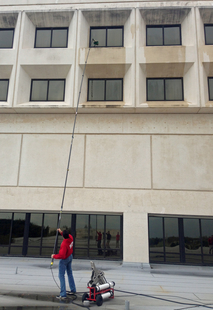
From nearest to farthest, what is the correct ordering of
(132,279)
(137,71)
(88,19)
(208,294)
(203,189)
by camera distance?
(208,294) → (132,279) → (203,189) → (137,71) → (88,19)

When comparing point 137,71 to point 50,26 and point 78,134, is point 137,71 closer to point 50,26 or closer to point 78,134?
point 78,134

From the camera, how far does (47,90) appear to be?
16219 mm

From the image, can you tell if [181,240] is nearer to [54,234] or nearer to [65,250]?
[54,234]

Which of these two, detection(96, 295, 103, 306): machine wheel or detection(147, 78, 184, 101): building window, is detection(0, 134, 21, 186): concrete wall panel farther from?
detection(96, 295, 103, 306): machine wheel

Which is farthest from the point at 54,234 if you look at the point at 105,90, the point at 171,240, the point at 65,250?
the point at 105,90

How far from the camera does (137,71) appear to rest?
14.9 meters

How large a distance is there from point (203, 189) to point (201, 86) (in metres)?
5.98

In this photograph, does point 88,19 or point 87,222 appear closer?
point 87,222

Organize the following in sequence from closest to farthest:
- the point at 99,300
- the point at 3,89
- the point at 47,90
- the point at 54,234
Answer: the point at 99,300 < the point at 54,234 < the point at 47,90 < the point at 3,89

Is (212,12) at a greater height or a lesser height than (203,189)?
greater

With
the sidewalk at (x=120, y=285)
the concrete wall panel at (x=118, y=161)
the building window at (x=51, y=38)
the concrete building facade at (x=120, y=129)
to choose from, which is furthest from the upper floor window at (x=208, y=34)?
→ the sidewalk at (x=120, y=285)

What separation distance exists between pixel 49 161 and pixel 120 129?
15.5 feet

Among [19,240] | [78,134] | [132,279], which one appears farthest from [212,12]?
[19,240]

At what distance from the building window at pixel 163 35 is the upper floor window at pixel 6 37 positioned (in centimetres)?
923
